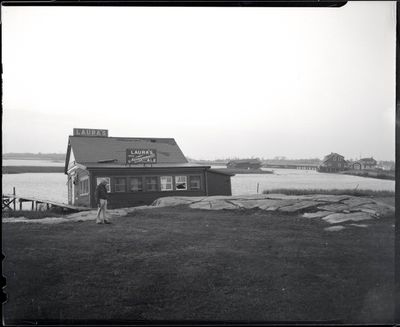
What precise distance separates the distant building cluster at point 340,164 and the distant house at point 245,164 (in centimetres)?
93

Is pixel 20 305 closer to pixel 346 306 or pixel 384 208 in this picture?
pixel 346 306

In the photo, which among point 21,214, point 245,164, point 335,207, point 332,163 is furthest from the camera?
point 245,164

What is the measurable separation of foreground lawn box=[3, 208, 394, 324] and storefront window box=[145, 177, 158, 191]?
1.19 ft

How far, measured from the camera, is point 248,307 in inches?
151

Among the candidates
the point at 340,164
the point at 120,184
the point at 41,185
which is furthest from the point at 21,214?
the point at 340,164

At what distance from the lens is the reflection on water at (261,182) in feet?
15.3

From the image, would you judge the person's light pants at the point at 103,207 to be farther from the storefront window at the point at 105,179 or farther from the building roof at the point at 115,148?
the building roof at the point at 115,148

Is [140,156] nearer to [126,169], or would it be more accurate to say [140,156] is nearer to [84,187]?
[126,169]

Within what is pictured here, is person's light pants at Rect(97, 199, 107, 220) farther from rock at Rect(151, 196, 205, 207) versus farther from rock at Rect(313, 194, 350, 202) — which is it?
rock at Rect(313, 194, 350, 202)

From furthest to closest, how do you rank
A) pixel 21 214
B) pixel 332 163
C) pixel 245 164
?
pixel 245 164 < pixel 332 163 < pixel 21 214

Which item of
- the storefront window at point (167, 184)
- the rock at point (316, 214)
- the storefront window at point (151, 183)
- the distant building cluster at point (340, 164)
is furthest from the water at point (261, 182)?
the storefront window at point (151, 183)

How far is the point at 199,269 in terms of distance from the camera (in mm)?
4215

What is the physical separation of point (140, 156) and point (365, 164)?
323cm

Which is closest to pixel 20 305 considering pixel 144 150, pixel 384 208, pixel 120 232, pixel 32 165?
pixel 120 232
